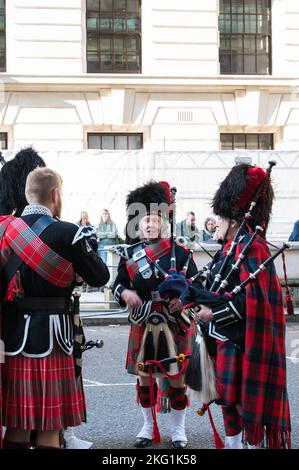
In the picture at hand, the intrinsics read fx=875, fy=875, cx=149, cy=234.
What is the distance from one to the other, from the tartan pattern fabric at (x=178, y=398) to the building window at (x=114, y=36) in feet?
52.6

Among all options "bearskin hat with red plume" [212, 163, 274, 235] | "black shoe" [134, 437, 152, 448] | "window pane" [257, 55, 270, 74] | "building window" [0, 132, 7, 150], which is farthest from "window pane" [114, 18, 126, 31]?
"bearskin hat with red plume" [212, 163, 274, 235]

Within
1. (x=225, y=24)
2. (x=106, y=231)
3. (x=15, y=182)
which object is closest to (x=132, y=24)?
(x=225, y=24)

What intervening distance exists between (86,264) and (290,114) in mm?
17328

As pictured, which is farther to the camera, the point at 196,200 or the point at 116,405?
the point at 196,200

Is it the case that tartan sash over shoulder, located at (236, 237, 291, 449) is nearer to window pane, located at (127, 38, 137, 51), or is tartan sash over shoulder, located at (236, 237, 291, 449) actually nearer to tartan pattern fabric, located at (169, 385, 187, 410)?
tartan pattern fabric, located at (169, 385, 187, 410)

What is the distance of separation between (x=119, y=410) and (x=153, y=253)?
1659 mm

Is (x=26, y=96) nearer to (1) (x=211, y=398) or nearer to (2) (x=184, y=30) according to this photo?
(2) (x=184, y=30)

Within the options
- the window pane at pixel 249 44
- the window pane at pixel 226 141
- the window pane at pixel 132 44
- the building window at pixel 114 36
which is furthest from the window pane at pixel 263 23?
the window pane at pixel 132 44

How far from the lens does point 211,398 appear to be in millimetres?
4898

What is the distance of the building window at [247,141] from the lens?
848 inches

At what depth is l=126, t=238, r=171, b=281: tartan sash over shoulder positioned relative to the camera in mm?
5855

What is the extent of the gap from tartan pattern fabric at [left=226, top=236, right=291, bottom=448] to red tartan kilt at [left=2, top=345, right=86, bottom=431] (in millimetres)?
971

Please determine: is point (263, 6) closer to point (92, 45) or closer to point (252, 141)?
point (252, 141)

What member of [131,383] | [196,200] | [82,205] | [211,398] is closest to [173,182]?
[196,200]
